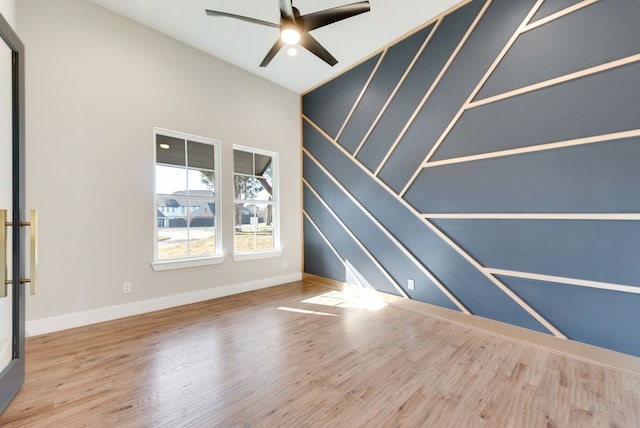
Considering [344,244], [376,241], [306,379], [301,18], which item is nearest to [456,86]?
[301,18]

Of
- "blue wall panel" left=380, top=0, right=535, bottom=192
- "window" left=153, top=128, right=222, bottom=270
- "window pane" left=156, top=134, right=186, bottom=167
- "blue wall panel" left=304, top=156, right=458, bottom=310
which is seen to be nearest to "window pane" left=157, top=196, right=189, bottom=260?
"window" left=153, top=128, right=222, bottom=270

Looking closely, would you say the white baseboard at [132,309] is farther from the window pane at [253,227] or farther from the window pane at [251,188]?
the window pane at [251,188]

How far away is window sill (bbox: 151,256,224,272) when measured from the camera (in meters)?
3.30

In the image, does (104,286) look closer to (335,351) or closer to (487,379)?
(335,351)

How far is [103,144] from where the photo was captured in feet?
9.75

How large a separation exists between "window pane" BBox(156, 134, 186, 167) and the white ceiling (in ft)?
4.49

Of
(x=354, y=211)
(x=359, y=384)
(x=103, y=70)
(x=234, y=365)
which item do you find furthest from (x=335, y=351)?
(x=103, y=70)

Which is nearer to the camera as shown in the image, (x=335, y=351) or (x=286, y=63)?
(x=335, y=351)

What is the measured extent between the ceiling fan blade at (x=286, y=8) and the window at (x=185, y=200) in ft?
7.02

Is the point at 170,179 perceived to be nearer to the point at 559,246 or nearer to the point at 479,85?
the point at 479,85

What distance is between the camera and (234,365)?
6.88 feet

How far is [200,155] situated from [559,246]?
431cm

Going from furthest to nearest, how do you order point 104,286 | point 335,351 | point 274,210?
point 274,210
point 104,286
point 335,351

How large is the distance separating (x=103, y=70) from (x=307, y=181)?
3.09m
